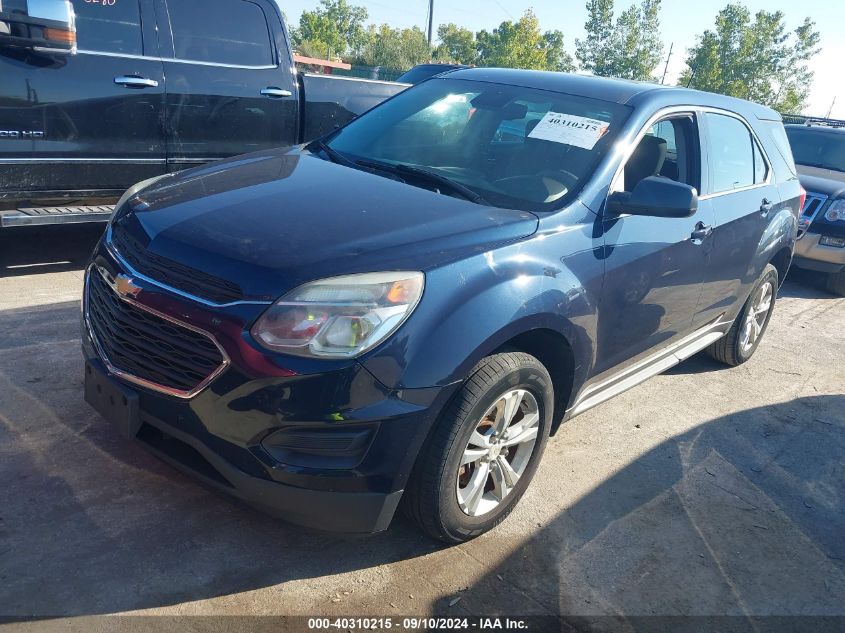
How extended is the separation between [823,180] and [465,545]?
24.9 feet

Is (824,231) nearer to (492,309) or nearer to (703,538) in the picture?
(703,538)

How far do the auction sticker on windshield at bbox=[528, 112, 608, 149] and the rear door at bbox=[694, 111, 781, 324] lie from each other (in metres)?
0.92

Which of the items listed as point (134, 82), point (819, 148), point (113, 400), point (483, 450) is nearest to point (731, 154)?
point (483, 450)

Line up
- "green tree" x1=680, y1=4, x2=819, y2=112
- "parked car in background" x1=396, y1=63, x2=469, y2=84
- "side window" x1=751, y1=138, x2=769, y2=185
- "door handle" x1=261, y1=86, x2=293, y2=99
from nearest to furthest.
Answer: "side window" x1=751, y1=138, x2=769, y2=185, "door handle" x1=261, y1=86, x2=293, y2=99, "parked car in background" x1=396, y1=63, x2=469, y2=84, "green tree" x1=680, y1=4, x2=819, y2=112

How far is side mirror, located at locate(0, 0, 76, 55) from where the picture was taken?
4.51 m

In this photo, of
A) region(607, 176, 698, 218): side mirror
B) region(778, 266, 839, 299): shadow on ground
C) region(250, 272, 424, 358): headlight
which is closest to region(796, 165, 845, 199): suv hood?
region(778, 266, 839, 299): shadow on ground

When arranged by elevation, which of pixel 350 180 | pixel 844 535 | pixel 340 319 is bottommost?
pixel 844 535

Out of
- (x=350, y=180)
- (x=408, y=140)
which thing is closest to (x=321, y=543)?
(x=350, y=180)

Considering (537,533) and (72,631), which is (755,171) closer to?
(537,533)

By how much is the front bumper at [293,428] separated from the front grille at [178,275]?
0.04 meters

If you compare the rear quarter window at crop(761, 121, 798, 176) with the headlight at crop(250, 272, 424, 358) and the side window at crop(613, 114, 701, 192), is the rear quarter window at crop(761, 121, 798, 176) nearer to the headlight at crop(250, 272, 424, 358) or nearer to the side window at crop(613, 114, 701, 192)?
the side window at crop(613, 114, 701, 192)

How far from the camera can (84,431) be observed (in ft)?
11.2

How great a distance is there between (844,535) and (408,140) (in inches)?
112

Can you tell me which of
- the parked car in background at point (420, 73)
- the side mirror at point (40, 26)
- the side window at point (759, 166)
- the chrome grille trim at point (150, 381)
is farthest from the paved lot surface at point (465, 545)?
the parked car in background at point (420, 73)
